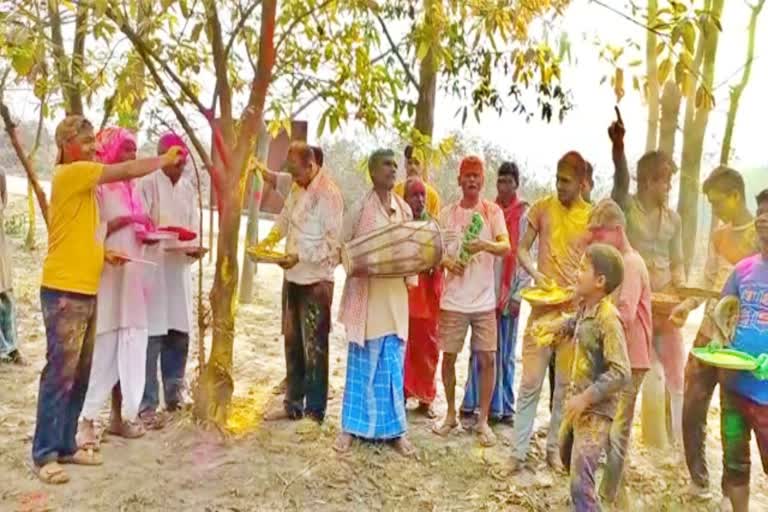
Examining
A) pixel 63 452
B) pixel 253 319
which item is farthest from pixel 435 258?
pixel 253 319

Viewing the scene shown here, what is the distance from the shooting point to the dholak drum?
4.15 metres

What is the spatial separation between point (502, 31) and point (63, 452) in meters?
3.06

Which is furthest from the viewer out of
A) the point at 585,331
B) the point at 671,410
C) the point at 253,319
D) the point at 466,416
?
the point at 253,319

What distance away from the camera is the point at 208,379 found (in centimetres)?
436

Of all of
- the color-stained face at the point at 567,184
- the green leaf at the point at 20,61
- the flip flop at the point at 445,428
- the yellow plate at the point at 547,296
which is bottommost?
the flip flop at the point at 445,428

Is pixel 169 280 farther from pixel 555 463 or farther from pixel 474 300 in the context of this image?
pixel 555 463

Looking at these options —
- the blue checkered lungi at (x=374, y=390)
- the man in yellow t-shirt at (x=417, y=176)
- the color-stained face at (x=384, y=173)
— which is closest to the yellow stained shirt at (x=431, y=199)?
the man in yellow t-shirt at (x=417, y=176)

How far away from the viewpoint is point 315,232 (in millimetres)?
4609

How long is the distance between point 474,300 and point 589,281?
1.60m

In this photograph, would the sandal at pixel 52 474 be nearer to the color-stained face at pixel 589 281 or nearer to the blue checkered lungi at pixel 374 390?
the blue checkered lungi at pixel 374 390

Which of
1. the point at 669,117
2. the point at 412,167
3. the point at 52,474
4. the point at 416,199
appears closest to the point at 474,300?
the point at 416,199

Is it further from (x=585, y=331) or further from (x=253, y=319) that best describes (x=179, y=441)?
(x=253, y=319)

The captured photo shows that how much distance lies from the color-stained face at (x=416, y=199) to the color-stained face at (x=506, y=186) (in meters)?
0.68

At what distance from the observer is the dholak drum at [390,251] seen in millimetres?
4152
